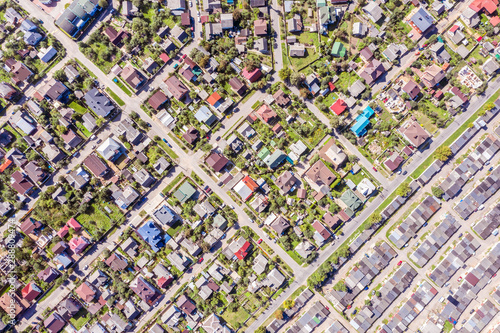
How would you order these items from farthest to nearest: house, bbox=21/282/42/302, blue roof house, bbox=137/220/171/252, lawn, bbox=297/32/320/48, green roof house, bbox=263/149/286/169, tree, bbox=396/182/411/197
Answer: lawn, bbox=297/32/320/48
tree, bbox=396/182/411/197
green roof house, bbox=263/149/286/169
blue roof house, bbox=137/220/171/252
house, bbox=21/282/42/302

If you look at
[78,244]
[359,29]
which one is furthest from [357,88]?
[78,244]

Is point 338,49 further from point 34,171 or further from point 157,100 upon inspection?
point 34,171

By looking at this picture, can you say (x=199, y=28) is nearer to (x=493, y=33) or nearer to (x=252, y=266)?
(x=252, y=266)

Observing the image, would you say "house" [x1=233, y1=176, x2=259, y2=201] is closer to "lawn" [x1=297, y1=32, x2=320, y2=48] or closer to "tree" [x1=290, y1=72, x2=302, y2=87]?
"tree" [x1=290, y1=72, x2=302, y2=87]

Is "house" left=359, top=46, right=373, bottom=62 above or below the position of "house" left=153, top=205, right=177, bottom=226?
above

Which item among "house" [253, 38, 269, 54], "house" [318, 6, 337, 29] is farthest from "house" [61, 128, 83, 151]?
"house" [318, 6, 337, 29]

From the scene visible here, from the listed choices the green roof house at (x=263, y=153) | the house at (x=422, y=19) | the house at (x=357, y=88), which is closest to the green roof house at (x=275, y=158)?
the green roof house at (x=263, y=153)
